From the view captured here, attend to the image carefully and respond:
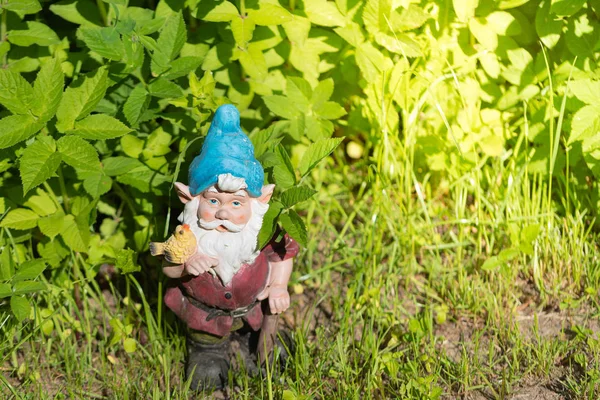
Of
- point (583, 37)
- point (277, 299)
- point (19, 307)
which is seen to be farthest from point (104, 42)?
point (583, 37)

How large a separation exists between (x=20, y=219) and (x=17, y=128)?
44cm

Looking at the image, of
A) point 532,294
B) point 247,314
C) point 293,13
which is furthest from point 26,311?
point 532,294

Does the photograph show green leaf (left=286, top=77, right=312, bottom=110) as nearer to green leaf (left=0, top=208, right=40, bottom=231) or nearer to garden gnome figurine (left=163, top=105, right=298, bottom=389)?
garden gnome figurine (left=163, top=105, right=298, bottom=389)

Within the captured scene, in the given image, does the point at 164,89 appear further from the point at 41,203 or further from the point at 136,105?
the point at 41,203

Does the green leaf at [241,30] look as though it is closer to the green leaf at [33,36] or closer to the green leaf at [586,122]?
the green leaf at [33,36]

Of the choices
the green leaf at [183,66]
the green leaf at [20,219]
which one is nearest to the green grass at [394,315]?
the green leaf at [20,219]

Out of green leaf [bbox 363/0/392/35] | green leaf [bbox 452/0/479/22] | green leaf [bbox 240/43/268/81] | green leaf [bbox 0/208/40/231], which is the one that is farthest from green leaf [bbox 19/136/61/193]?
green leaf [bbox 452/0/479/22]

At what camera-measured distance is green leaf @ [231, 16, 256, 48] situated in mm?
2627

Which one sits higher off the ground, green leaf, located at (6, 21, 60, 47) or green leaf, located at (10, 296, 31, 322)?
green leaf, located at (6, 21, 60, 47)

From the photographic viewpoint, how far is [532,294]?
3.03 metres

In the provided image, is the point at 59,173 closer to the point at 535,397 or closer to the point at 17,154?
the point at 17,154

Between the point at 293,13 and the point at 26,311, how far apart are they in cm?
146

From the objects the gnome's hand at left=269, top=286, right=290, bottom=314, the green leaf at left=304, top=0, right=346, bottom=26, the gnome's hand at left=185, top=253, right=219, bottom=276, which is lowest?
the gnome's hand at left=269, top=286, right=290, bottom=314

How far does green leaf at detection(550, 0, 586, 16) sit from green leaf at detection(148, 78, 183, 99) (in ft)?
4.54
